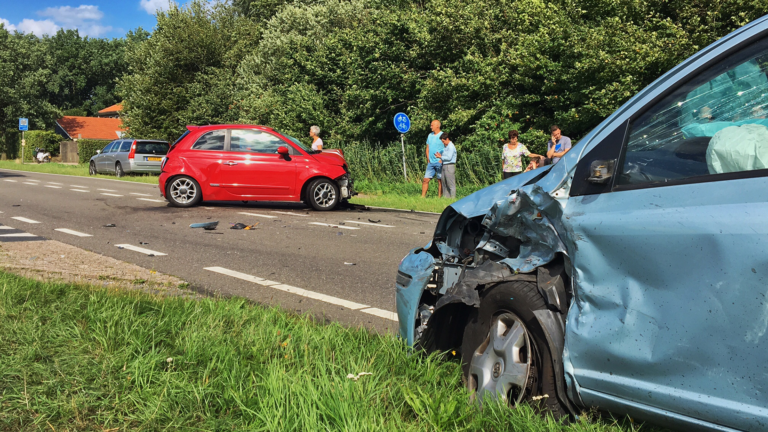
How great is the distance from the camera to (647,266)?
2.28 metres

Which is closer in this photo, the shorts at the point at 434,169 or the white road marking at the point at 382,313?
the white road marking at the point at 382,313

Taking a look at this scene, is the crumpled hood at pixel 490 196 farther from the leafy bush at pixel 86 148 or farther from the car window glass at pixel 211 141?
the leafy bush at pixel 86 148

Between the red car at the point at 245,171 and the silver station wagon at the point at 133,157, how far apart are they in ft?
53.0

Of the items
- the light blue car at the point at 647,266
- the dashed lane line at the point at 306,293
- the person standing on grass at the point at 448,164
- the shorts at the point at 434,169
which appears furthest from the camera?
the shorts at the point at 434,169

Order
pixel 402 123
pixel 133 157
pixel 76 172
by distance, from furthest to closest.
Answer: pixel 76 172 < pixel 133 157 < pixel 402 123

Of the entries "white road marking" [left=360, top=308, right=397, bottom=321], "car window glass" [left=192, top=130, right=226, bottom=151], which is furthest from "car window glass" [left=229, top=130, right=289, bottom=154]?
"white road marking" [left=360, top=308, right=397, bottom=321]

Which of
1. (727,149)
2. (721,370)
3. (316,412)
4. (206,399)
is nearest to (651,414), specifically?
(721,370)

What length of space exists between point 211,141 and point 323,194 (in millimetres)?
2637

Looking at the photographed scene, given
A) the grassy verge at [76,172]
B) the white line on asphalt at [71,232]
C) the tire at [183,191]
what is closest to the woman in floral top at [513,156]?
the tire at [183,191]

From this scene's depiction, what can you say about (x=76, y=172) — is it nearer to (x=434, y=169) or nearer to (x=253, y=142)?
(x=253, y=142)

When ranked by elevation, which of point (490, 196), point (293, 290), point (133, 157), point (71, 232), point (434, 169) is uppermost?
point (434, 169)

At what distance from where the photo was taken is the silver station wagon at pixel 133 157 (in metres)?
28.8

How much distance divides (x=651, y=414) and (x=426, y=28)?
74.0ft

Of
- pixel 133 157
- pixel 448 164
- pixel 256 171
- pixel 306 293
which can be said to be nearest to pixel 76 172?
pixel 133 157
